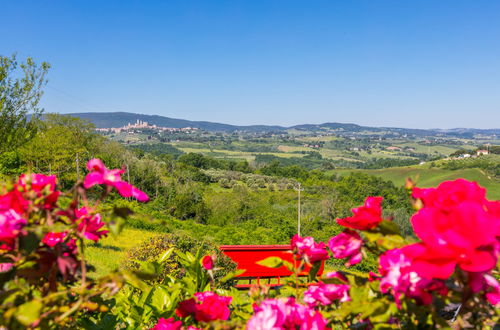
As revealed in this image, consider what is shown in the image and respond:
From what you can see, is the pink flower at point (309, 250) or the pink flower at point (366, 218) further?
the pink flower at point (309, 250)

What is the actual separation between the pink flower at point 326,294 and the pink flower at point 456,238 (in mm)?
387

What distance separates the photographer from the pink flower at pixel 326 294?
3.60 ft

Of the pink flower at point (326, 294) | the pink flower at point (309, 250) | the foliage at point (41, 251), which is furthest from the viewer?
the pink flower at point (309, 250)

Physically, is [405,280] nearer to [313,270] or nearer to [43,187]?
[313,270]

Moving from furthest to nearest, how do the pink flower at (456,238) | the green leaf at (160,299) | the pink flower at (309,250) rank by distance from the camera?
the green leaf at (160,299) < the pink flower at (309,250) < the pink flower at (456,238)

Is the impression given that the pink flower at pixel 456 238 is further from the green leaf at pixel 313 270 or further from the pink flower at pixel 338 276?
the green leaf at pixel 313 270

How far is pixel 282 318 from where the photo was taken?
93cm

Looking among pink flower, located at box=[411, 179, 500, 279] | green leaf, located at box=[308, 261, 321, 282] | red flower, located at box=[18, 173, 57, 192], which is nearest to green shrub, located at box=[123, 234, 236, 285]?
green leaf, located at box=[308, 261, 321, 282]

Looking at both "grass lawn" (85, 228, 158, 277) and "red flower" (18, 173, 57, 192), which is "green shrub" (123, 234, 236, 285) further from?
"red flower" (18, 173, 57, 192)

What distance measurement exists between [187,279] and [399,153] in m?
133

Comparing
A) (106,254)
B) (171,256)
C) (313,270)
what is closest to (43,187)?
(313,270)

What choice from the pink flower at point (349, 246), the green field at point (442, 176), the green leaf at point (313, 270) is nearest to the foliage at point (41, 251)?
the pink flower at point (349, 246)

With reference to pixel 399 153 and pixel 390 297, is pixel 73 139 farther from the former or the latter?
pixel 399 153

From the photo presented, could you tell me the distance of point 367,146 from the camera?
465ft
